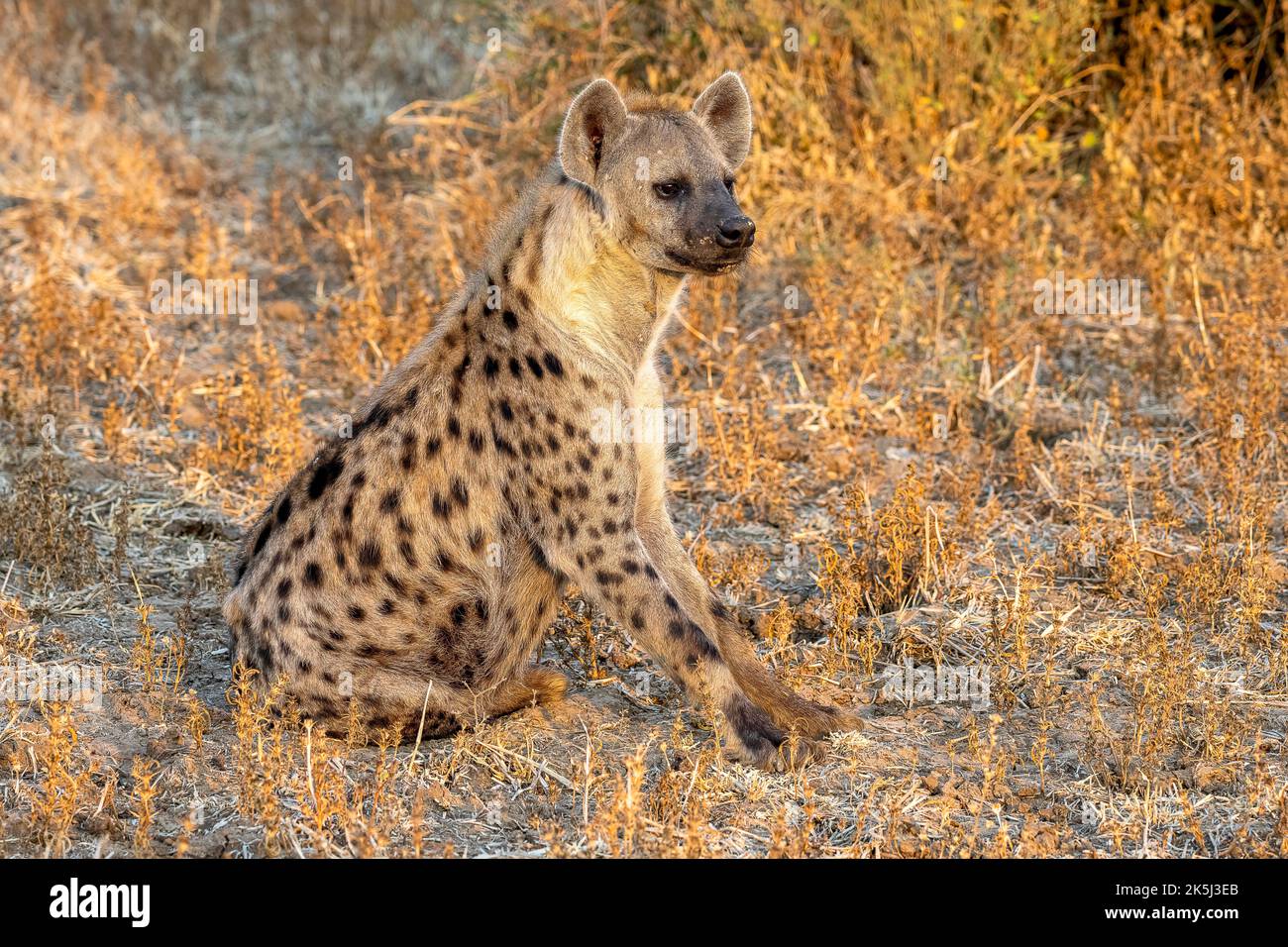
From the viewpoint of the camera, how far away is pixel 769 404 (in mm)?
7590

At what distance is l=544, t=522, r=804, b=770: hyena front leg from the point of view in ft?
15.8

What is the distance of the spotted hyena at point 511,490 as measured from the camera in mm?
4832

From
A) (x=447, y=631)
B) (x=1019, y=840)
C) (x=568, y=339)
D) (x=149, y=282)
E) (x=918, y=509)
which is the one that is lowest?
(x=1019, y=840)

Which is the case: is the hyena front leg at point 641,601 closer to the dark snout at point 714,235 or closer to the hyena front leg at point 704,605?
the hyena front leg at point 704,605

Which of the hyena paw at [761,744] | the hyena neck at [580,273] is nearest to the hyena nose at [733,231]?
the hyena neck at [580,273]

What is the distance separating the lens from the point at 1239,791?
186 inches

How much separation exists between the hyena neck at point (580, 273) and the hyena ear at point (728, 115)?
1.74 feet

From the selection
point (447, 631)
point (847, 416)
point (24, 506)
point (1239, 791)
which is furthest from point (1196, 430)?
point (24, 506)

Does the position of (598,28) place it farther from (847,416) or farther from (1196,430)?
(1196,430)

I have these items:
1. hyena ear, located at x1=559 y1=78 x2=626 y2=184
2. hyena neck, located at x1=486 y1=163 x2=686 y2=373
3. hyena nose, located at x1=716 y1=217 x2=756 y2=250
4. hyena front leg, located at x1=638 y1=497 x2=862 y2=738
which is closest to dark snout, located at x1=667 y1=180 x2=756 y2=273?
hyena nose, located at x1=716 y1=217 x2=756 y2=250

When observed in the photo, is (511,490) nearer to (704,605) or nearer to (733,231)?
(704,605)

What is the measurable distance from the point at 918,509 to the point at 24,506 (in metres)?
3.33

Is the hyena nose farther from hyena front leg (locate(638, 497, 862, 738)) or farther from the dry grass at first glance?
the dry grass

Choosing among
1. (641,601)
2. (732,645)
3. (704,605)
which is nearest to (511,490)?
(641,601)
